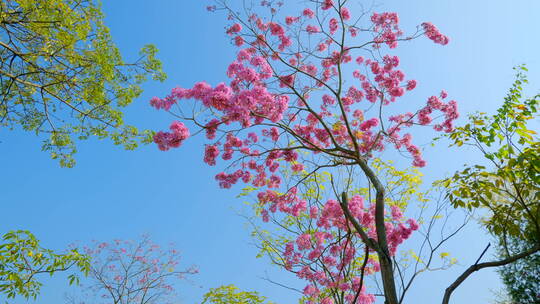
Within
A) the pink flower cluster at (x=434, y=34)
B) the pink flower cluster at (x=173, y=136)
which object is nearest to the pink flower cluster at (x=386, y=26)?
the pink flower cluster at (x=434, y=34)

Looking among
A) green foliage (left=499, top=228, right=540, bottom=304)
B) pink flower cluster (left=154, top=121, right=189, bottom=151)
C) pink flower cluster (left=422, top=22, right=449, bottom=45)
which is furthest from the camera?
green foliage (left=499, top=228, right=540, bottom=304)

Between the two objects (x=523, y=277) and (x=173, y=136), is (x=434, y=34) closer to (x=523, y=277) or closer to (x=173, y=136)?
(x=173, y=136)

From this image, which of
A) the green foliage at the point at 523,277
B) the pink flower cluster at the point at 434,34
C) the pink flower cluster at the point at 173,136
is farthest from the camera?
the green foliage at the point at 523,277

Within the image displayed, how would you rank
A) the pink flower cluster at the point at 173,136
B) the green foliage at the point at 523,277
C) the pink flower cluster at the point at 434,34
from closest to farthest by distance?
the pink flower cluster at the point at 173,136
the pink flower cluster at the point at 434,34
the green foliage at the point at 523,277

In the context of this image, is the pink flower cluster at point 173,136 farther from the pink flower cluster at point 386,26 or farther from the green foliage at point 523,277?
the green foliage at point 523,277

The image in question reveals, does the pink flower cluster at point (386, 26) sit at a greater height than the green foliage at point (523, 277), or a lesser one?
greater

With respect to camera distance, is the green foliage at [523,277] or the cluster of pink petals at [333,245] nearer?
the cluster of pink petals at [333,245]

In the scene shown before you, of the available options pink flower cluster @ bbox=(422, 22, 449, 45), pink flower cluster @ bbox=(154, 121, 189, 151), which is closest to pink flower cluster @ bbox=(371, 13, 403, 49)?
pink flower cluster @ bbox=(422, 22, 449, 45)

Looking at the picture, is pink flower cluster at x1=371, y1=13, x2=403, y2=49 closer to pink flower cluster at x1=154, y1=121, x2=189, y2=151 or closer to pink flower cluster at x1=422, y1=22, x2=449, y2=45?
pink flower cluster at x1=422, y1=22, x2=449, y2=45

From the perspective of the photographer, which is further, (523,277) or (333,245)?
(523,277)

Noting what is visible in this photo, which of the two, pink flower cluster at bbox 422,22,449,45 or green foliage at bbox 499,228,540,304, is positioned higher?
pink flower cluster at bbox 422,22,449,45

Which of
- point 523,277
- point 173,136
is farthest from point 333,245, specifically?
point 523,277

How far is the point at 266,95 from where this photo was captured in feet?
14.1

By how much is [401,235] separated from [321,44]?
3.24m
